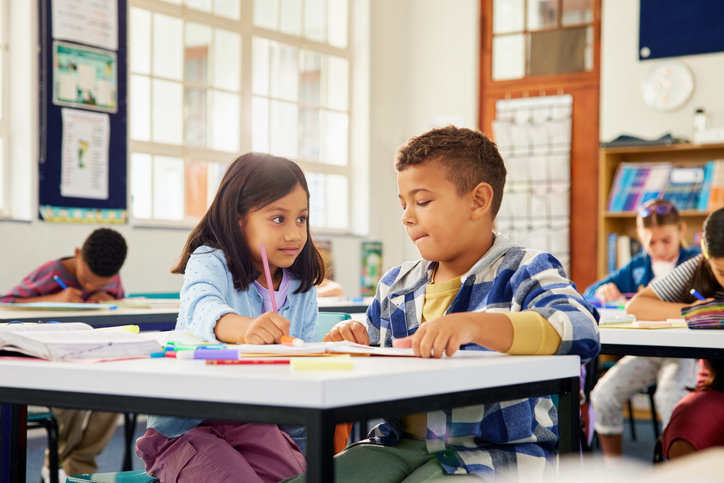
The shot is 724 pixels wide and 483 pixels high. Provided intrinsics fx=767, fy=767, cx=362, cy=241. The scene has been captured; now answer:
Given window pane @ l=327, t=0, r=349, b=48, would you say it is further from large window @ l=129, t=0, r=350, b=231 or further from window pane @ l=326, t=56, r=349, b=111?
window pane @ l=326, t=56, r=349, b=111

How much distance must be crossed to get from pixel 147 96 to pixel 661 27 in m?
3.24

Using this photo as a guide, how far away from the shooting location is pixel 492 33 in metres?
5.62

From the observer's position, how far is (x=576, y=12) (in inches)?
209

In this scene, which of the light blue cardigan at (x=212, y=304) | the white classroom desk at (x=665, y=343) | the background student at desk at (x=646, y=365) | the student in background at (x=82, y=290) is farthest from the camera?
the background student at desk at (x=646, y=365)

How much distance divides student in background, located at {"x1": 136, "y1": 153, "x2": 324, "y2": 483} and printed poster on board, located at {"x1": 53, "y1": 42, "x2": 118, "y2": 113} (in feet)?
8.54

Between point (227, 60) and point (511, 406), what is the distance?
167 inches

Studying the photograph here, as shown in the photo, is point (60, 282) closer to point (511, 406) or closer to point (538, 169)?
point (511, 406)

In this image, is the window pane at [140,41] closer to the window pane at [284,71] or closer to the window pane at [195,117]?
the window pane at [195,117]

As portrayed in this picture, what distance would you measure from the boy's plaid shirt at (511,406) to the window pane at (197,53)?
3829 millimetres

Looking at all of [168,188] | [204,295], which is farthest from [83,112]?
[204,295]

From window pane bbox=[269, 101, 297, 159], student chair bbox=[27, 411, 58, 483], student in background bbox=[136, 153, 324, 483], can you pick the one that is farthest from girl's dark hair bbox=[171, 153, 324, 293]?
window pane bbox=[269, 101, 297, 159]

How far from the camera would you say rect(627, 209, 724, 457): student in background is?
1.77 m

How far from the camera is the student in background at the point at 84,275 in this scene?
2.84 meters

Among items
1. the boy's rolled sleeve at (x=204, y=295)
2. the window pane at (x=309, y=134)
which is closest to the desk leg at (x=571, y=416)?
the boy's rolled sleeve at (x=204, y=295)
